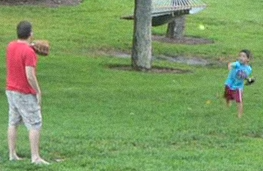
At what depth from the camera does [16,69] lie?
27.6 feet

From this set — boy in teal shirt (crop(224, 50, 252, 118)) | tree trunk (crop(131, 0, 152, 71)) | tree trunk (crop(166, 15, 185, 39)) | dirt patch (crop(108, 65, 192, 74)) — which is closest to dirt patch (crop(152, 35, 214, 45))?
tree trunk (crop(166, 15, 185, 39))

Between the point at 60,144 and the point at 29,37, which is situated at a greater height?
the point at 29,37

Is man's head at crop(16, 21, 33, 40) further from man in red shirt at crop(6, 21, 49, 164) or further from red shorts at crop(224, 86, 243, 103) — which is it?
red shorts at crop(224, 86, 243, 103)

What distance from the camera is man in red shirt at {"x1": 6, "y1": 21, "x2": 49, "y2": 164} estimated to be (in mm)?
8305

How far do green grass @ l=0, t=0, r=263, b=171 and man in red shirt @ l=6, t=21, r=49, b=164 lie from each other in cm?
38

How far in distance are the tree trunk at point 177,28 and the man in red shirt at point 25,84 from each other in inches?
608

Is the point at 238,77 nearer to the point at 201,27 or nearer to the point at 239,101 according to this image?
the point at 239,101

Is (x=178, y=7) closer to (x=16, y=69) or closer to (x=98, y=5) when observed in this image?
(x=98, y=5)

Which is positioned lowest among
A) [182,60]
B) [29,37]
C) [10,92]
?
[182,60]

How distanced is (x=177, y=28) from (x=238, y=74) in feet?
39.3

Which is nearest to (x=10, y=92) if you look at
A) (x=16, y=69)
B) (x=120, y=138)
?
(x=16, y=69)

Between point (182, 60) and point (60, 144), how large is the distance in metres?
11.1

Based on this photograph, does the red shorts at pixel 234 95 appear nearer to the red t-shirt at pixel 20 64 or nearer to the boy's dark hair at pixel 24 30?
the red t-shirt at pixel 20 64

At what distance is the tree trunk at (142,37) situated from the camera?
58.2 ft
